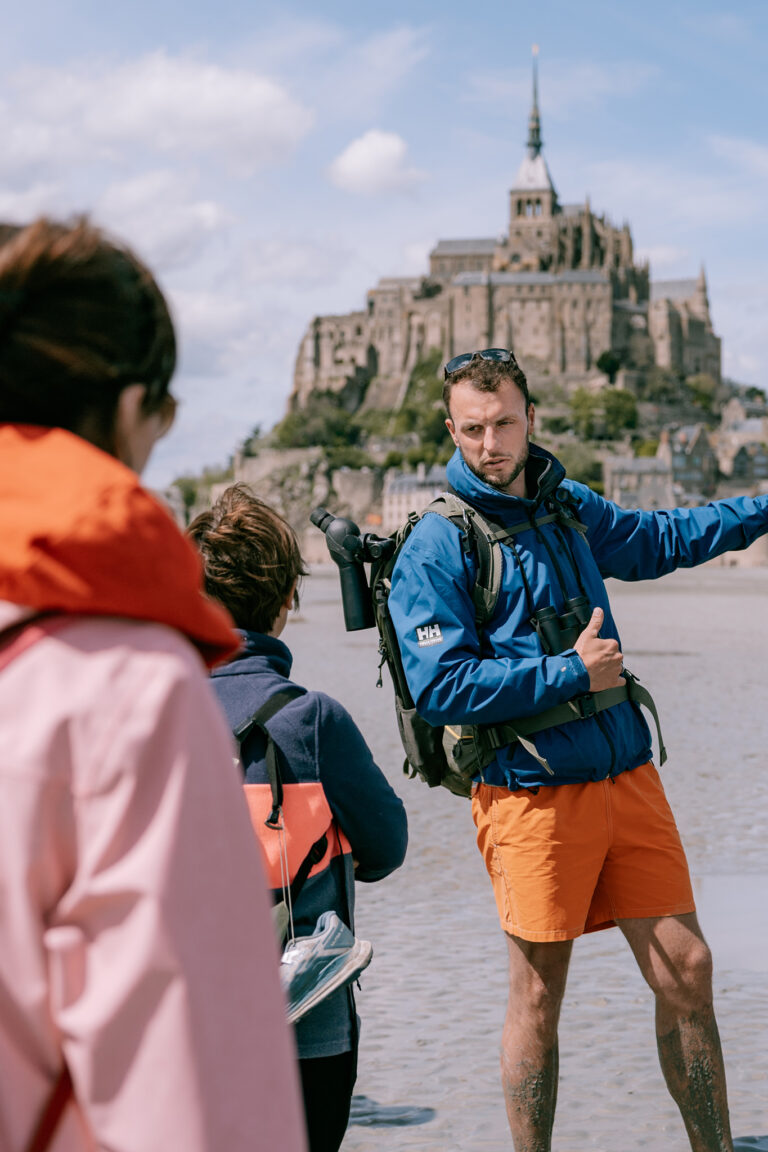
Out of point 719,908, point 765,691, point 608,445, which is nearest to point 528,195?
point 608,445

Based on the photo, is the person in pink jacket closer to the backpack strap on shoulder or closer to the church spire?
the backpack strap on shoulder

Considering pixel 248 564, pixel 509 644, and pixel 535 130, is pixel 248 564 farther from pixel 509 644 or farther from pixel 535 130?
pixel 535 130

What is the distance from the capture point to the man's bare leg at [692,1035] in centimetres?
312

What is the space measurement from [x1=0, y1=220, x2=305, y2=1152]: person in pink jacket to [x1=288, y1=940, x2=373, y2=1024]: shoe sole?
115 cm

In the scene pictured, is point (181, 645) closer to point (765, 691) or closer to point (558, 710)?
point (558, 710)

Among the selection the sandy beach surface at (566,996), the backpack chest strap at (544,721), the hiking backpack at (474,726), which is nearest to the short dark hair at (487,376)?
the hiking backpack at (474,726)

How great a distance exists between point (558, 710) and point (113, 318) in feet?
6.77

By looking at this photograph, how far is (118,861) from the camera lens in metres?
1.21

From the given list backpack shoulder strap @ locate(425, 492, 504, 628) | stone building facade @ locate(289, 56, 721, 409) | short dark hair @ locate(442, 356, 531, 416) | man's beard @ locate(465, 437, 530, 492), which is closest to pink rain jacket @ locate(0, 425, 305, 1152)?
backpack shoulder strap @ locate(425, 492, 504, 628)

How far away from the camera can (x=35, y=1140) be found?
1224mm

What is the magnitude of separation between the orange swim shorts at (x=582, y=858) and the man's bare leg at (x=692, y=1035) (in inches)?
3.9

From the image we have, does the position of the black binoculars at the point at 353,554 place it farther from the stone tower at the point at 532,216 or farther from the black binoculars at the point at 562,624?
the stone tower at the point at 532,216

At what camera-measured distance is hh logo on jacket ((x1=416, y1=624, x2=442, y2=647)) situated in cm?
324

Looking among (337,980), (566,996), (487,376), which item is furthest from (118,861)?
(566,996)
